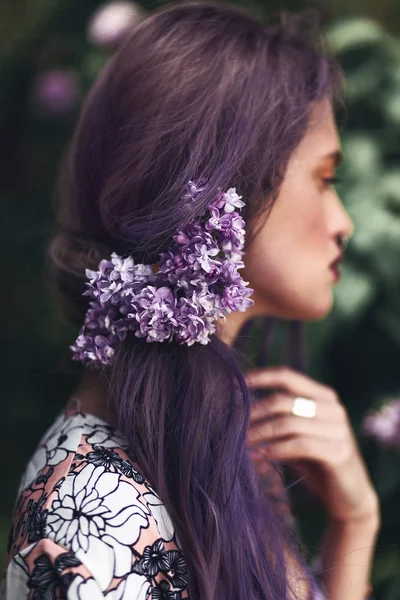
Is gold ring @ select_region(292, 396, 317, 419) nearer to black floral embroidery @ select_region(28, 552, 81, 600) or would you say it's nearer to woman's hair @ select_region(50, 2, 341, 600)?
woman's hair @ select_region(50, 2, 341, 600)

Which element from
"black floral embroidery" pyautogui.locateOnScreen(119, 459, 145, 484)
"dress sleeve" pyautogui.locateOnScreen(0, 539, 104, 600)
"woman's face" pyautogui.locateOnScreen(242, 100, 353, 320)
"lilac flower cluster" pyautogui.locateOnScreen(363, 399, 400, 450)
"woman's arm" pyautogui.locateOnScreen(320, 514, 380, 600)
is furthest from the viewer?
"lilac flower cluster" pyautogui.locateOnScreen(363, 399, 400, 450)

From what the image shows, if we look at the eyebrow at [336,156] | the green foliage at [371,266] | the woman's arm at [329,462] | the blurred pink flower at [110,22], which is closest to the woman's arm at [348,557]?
the woman's arm at [329,462]

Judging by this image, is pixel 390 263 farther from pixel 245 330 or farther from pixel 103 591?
pixel 103 591

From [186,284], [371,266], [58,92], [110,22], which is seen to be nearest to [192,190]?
[186,284]

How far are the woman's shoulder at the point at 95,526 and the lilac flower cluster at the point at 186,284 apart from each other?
0.18 m

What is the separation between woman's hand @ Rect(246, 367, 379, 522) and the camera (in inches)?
44.3

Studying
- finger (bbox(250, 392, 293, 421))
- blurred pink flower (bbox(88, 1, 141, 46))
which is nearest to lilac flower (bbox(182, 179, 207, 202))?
finger (bbox(250, 392, 293, 421))

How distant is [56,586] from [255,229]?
1.88 feet

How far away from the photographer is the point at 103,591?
753mm

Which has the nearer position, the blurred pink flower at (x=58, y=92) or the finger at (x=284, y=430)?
the finger at (x=284, y=430)

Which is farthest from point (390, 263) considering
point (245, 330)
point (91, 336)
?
point (91, 336)

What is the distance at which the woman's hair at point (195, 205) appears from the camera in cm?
87

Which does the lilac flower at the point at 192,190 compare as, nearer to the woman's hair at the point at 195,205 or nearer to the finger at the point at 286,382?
the woman's hair at the point at 195,205

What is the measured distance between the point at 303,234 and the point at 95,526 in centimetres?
56
